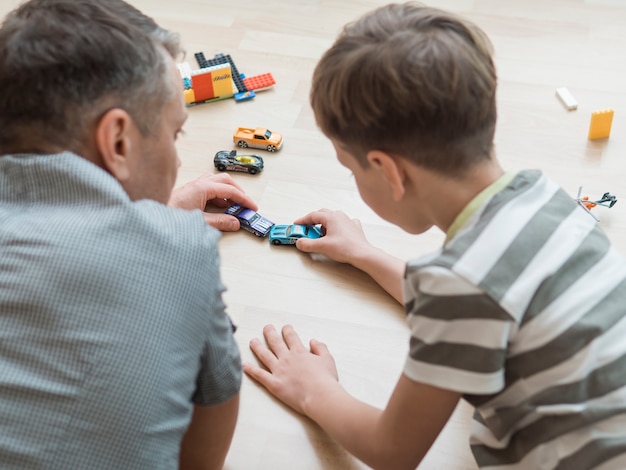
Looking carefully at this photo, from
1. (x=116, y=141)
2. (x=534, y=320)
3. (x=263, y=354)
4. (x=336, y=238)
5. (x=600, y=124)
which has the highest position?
(x=116, y=141)

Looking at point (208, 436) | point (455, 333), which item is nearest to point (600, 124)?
point (455, 333)

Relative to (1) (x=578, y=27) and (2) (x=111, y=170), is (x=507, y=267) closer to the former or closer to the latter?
(2) (x=111, y=170)

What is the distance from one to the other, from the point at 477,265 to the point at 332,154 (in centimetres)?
87

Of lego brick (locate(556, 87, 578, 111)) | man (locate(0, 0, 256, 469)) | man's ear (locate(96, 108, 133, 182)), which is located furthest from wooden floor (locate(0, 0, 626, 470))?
man's ear (locate(96, 108, 133, 182))

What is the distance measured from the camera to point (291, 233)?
4.66 feet

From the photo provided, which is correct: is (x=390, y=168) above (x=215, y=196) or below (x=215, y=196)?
above

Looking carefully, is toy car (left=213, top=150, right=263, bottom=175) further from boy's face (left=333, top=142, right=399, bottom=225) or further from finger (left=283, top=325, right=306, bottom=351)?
boy's face (left=333, top=142, right=399, bottom=225)

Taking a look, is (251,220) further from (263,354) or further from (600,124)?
(600,124)

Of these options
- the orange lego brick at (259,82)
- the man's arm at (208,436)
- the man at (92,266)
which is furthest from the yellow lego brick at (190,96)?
the man's arm at (208,436)

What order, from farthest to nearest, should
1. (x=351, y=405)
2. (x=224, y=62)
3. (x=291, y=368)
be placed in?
(x=224, y=62), (x=291, y=368), (x=351, y=405)

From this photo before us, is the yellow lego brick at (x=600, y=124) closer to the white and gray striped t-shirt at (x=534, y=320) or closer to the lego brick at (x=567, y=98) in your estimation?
the lego brick at (x=567, y=98)

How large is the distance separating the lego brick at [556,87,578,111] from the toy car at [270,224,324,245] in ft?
2.36

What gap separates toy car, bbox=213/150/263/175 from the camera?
1575 mm

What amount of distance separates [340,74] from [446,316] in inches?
12.4
